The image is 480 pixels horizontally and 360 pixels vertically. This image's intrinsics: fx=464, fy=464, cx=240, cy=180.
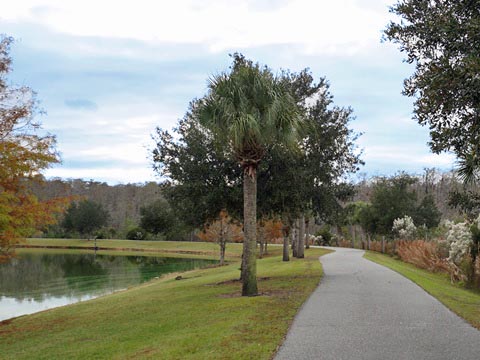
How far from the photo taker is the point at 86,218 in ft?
270

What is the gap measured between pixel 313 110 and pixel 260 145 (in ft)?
30.7

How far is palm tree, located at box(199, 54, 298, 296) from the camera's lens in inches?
520

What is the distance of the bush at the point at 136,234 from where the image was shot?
76500mm

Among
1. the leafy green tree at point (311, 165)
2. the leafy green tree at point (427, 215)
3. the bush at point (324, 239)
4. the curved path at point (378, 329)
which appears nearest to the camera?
the curved path at point (378, 329)

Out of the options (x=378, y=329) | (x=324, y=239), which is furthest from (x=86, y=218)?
(x=378, y=329)

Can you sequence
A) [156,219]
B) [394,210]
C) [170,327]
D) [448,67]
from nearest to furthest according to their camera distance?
[448,67]
[170,327]
[394,210]
[156,219]

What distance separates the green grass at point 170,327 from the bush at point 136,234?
60.6 meters

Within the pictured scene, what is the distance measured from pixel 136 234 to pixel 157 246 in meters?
11.0

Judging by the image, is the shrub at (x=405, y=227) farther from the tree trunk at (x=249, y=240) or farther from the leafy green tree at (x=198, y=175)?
the tree trunk at (x=249, y=240)

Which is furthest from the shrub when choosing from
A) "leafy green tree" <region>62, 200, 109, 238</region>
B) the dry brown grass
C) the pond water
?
"leafy green tree" <region>62, 200, 109, 238</region>

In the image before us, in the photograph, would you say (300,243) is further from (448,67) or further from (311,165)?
(448,67)

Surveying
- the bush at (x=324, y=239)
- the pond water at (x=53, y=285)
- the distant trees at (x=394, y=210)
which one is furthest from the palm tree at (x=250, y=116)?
the bush at (x=324, y=239)

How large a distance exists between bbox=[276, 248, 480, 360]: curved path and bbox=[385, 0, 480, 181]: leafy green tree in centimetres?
317

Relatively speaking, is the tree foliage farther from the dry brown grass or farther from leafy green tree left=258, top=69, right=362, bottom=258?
leafy green tree left=258, top=69, right=362, bottom=258
